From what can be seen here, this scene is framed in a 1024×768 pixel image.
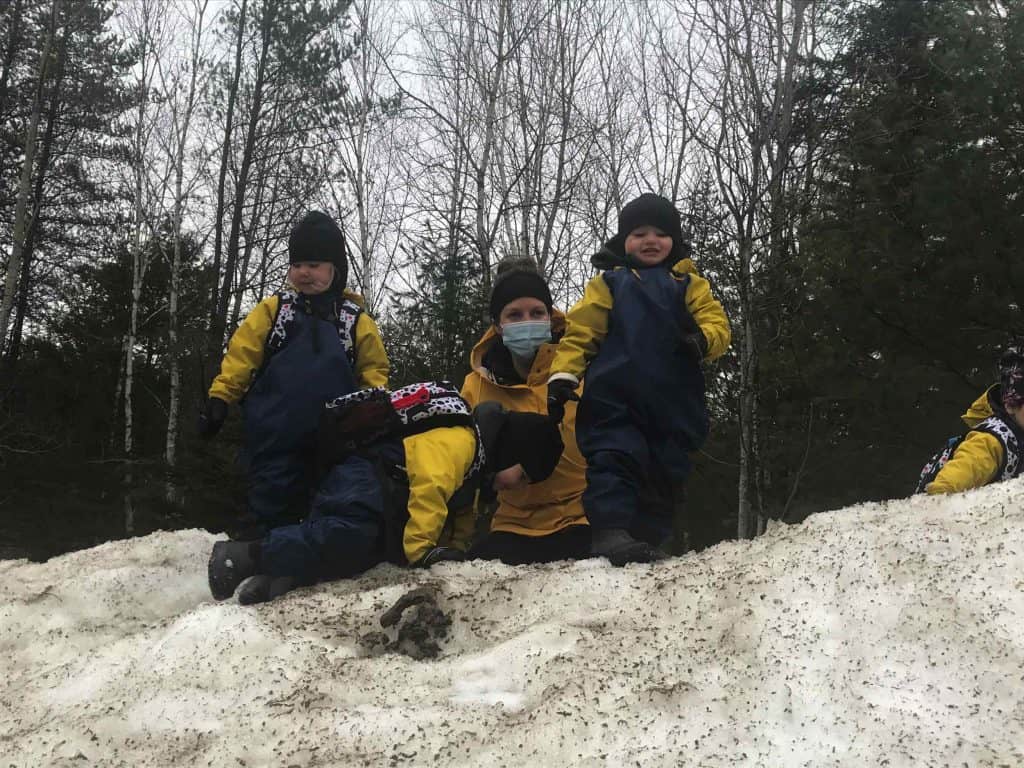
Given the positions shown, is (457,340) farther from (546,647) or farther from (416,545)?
(546,647)

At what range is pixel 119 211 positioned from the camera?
18812 mm

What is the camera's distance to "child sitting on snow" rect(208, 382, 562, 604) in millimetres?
3076

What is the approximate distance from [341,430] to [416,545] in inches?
23.5

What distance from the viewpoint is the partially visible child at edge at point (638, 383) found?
10.6ft

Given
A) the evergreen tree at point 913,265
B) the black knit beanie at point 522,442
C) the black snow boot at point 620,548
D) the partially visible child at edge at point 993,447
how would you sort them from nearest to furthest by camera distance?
1. the black snow boot at point 620,548
2. the black knit beanie at point 522,442
3. the partially visible child at edge at point 993,447
4. the evergreen tree at point 913,265

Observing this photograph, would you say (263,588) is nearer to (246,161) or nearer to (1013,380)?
(1013,380)

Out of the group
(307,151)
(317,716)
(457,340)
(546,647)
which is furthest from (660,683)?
(307,151)

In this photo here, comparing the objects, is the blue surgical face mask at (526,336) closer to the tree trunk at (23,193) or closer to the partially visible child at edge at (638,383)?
the partially visible child at edge at (638,383)

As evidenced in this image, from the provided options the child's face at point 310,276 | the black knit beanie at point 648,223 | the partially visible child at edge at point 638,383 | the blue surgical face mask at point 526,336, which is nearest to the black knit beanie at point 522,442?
the partially visible child at edge at point 638,383

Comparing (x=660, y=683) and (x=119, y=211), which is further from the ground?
(x=119, y=211)

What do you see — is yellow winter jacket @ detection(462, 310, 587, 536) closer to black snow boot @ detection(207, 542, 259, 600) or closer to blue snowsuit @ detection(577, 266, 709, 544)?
blue snowsuit @ detection(577, 266, 709, 544)

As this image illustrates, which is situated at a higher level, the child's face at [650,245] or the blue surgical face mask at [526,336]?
the child's face at [650,245]

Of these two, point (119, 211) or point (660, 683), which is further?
point (119, 211)

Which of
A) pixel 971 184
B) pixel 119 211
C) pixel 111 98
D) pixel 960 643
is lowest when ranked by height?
pixel 960 643
